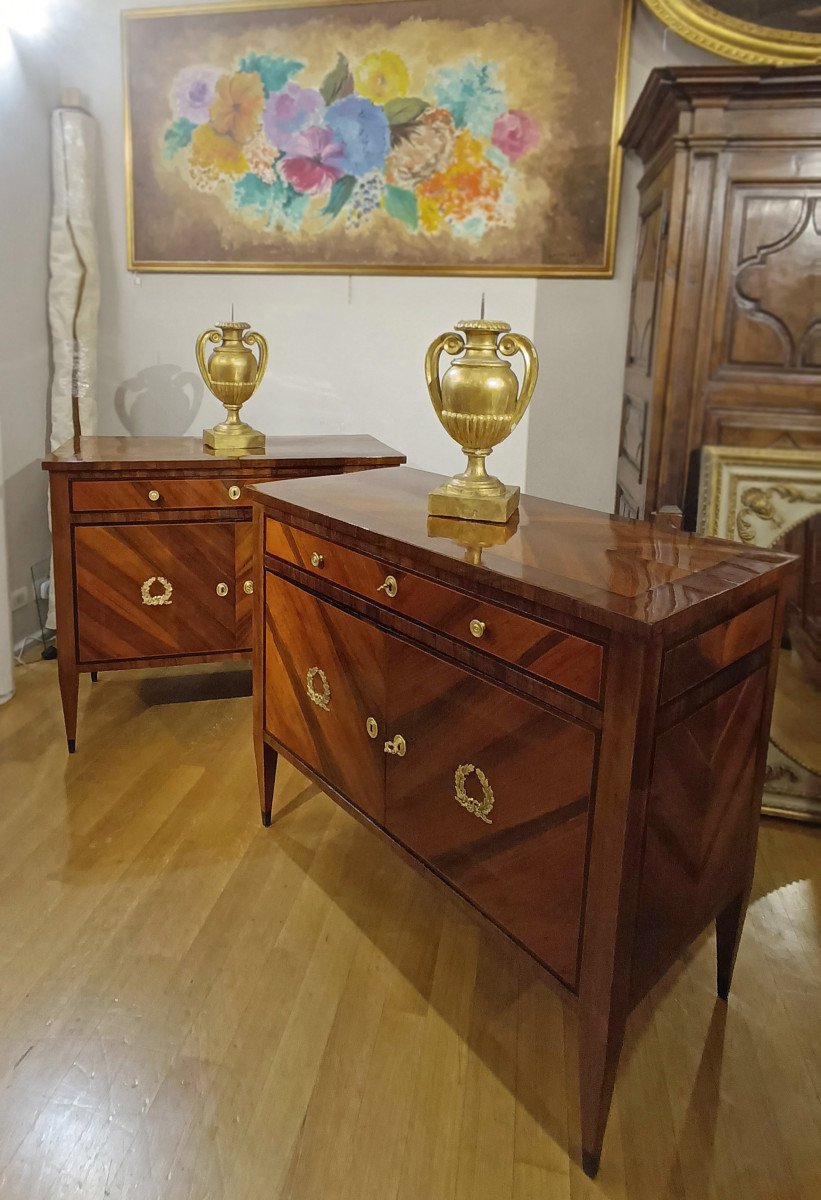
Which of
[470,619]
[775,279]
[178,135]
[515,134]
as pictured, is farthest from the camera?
[178,135]

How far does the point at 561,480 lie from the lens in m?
3.37

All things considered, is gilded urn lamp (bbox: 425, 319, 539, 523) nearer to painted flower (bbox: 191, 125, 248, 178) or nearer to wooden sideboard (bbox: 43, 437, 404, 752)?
wooden sideboard (bbox: 43, 437, 404, 752)

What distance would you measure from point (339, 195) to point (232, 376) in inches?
36.8

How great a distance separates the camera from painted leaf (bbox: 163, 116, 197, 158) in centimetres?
343

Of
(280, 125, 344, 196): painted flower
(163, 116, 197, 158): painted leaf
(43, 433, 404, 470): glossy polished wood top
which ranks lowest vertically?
(43, 433, 404, 470): glossy polished wood top

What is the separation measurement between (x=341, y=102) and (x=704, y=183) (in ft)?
5.09

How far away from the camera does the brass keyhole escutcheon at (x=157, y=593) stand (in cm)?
280

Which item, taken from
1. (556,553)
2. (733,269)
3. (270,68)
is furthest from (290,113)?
(556,553)

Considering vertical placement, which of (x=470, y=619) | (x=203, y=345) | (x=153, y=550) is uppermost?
(x=203, y=345)

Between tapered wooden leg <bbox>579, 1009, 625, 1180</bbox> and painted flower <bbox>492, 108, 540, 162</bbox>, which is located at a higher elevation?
painted flower <bbox>492, 108, 540, 162</bbox>

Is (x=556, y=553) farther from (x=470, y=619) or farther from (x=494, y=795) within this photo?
(x=494, y=795)

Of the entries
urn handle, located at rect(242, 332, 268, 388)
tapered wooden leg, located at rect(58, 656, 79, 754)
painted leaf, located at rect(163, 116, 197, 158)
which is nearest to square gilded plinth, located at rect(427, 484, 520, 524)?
urn handle, located at rect(242, 332, 268, 388)

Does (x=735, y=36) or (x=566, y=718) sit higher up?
(x=735, y=36)

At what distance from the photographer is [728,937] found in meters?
1.81
